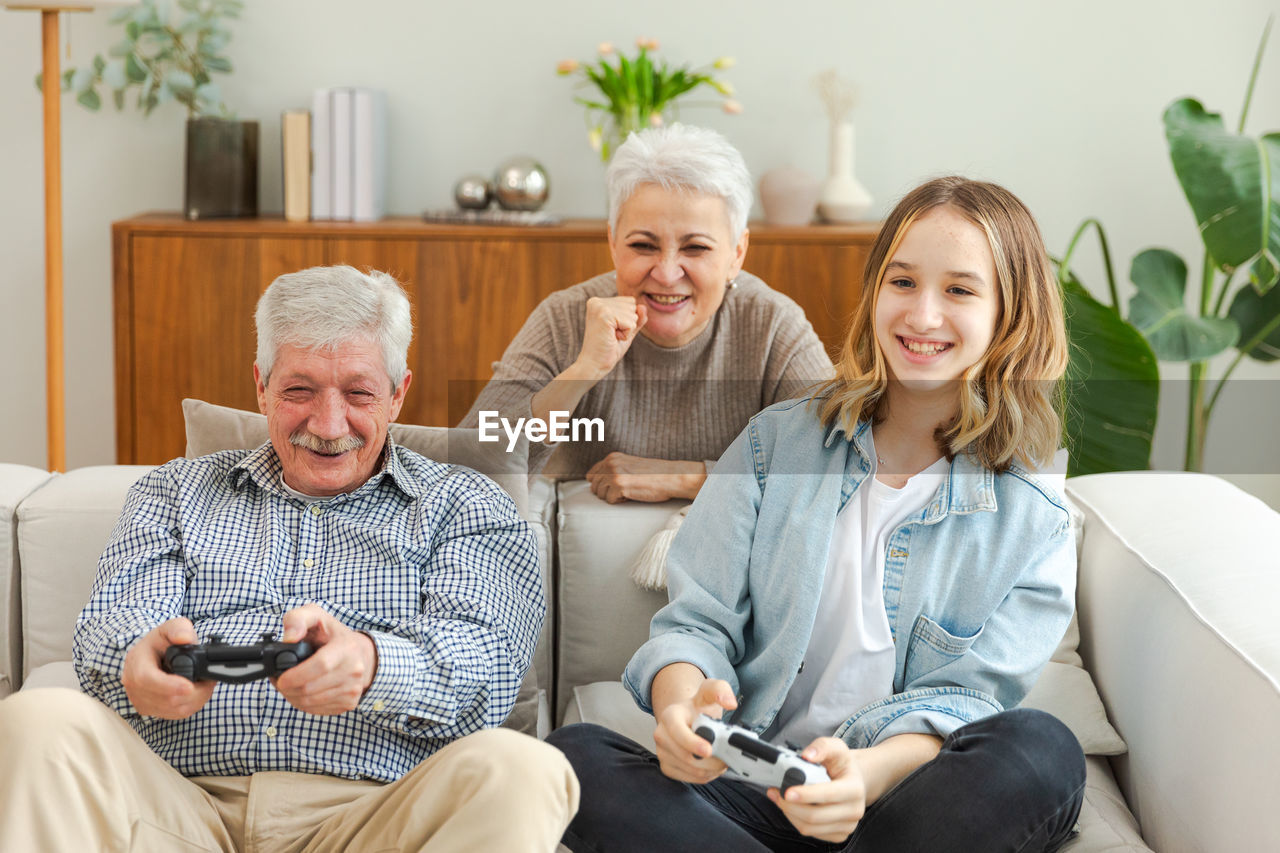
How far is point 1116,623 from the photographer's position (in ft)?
5.41

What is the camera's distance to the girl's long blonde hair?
147 centimetres

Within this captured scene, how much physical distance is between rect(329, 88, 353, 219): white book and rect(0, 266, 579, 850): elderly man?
1.45 m

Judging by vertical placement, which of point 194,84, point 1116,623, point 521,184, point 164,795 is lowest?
point 164,795

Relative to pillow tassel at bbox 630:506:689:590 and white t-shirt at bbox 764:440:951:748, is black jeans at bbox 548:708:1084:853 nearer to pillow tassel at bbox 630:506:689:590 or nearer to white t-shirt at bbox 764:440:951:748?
white t-shirt at bbox 764:440:951:748

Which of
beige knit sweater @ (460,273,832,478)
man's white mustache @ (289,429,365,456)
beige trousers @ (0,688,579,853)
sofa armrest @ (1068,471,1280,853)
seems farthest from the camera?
beige knit sweater @ (460,273,832,478)

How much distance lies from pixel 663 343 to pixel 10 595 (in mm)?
1010

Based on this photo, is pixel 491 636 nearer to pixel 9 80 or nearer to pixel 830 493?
pixel 830 493

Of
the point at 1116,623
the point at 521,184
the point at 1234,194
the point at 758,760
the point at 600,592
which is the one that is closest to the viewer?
the point at 758,760

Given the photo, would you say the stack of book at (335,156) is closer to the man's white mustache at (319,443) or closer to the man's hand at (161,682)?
the man's white mustache at (319,443)

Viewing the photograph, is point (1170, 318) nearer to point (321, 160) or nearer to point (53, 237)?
point (321, 160)

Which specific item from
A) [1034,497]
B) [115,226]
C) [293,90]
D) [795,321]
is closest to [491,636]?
[1034,497]

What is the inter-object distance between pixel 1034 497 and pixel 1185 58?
2190 mm

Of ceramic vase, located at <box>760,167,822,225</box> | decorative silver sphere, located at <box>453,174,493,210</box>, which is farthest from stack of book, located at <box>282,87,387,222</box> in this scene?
ceramic vase, located at <box>760,167,822,225</box>

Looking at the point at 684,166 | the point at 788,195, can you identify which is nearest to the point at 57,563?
the point at 684,166
